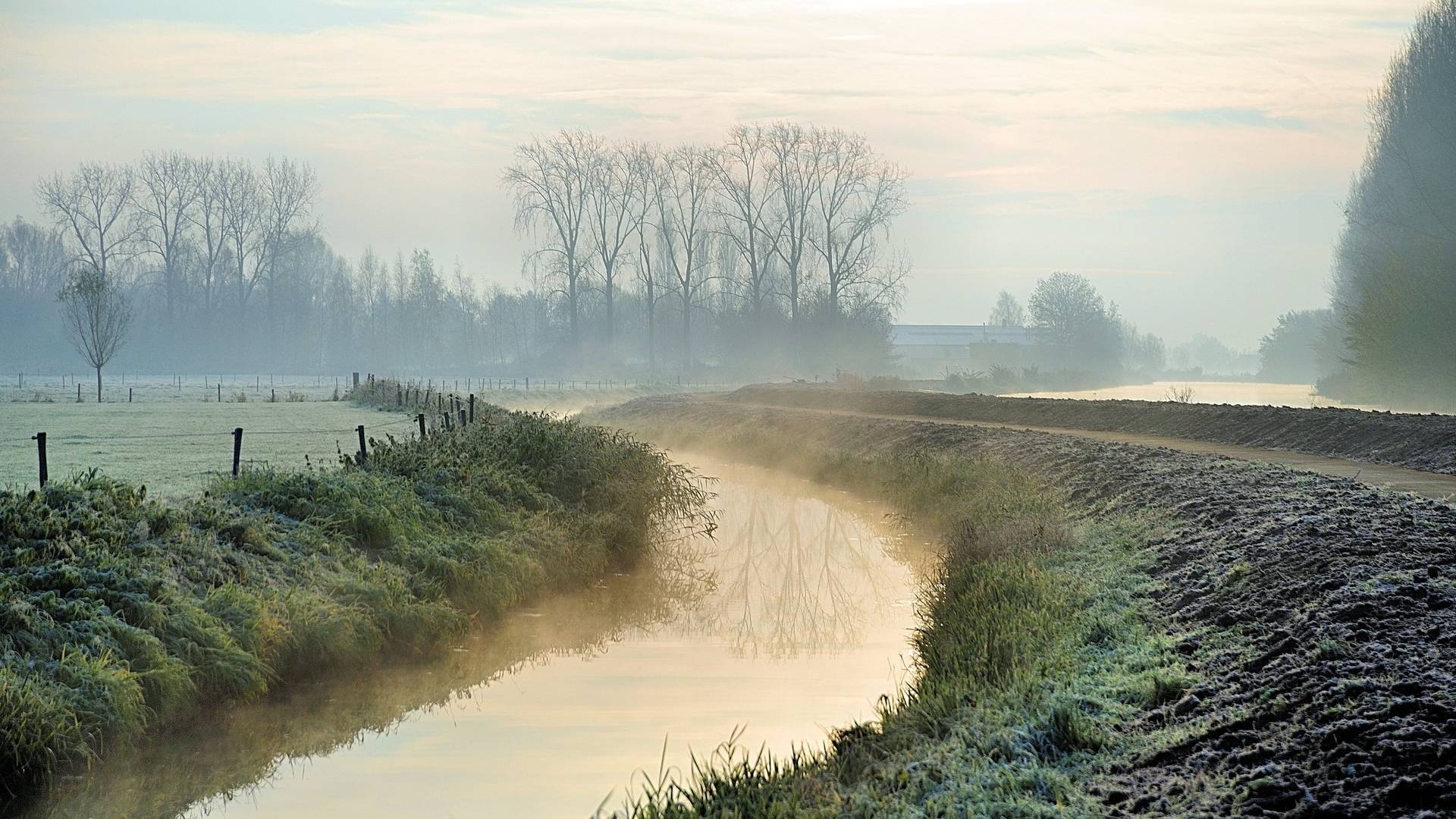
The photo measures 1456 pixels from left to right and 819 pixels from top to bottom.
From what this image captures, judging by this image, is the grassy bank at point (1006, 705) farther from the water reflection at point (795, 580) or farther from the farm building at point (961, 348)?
the farm building at point (961, 348)

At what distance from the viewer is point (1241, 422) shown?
24422 mm

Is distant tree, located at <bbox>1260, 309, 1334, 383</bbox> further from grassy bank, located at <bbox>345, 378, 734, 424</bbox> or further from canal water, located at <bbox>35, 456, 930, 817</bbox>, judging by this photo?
canal water, located at <bbox>35, 456, 930, 817</bbox>

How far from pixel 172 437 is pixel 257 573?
2136 centimetres

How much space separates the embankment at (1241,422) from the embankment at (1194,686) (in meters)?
5.99

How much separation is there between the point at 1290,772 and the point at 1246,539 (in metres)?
5.85

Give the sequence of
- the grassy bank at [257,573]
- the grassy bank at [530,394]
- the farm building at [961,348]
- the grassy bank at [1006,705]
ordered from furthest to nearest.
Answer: the farm building at [961,348]
the grassy bank at [530,394]
the grassy bank at [257,573]
the grassy bank at [1006,705]

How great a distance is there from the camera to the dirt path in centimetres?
1423

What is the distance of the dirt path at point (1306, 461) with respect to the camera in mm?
14227

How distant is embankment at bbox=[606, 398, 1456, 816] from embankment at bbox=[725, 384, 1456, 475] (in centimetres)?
599

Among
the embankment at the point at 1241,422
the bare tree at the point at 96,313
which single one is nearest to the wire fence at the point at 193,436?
the embankment at the point at 1241,422

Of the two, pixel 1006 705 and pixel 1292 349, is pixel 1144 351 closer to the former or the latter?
pixel 1292 349

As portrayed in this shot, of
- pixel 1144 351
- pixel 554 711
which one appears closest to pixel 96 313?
pixel 554 711

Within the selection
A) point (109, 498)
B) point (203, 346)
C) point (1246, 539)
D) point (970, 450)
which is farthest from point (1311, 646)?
point (203, 346)

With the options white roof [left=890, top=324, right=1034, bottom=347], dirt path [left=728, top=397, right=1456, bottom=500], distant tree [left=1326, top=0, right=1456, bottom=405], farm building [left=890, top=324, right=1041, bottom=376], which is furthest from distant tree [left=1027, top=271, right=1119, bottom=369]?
dirt path [left=728, top=397, right=1456, bottom=500]
